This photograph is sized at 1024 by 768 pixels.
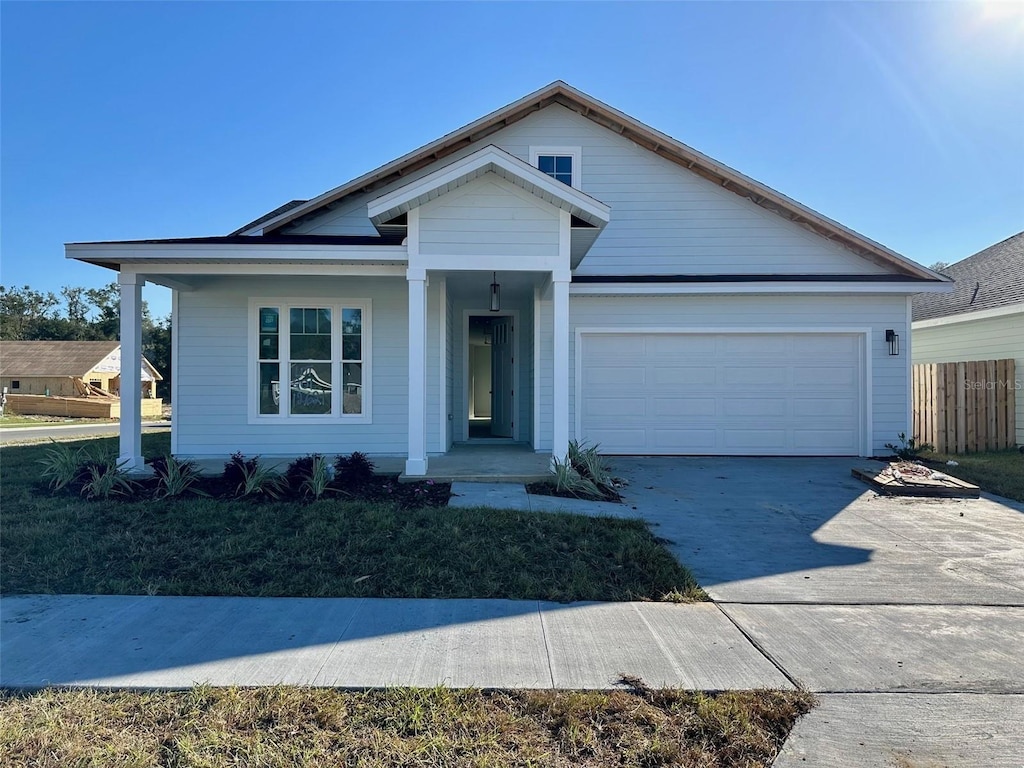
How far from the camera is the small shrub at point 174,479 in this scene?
24.5 feet

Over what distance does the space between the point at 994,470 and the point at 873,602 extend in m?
7.79

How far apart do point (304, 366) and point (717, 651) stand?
854cm

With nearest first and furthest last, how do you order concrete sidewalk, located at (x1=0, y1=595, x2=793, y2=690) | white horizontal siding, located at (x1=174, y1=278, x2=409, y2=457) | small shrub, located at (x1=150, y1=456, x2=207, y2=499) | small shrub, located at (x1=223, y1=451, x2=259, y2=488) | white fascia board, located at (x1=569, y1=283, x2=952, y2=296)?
concrete sidewalk, located at (x1=0, y1=595, x2=793, y2=690) < small shrub, located at (x1=150, y1=456, x2=207, y2=499) < small shrub, located at (x1=223, y1=451, x2=259, y2=488) < white horizontal siding, located at (x1=174, y1=278, x2=409, y2=457) < white fascia board, located at (x1=569, y1=283, x2=952, y2=296)

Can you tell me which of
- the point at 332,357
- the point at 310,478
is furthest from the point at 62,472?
the point at 332,357

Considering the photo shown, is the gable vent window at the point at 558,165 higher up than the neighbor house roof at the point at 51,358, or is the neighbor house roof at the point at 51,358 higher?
the gable vent window at the point at 558,165

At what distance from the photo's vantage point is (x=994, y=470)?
10.1 metres

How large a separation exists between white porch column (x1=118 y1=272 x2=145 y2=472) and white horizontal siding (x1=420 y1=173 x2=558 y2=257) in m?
4.34

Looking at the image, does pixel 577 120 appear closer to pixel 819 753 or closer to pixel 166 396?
pixel 819 753

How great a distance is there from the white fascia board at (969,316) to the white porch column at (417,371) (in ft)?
41.4

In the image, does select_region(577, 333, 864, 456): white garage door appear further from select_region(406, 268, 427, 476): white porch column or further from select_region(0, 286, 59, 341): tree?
select_region(0, 286, 59, 341): tree

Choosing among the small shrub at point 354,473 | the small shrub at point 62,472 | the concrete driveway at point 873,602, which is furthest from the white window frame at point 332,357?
the concrete driveway at point 873,602

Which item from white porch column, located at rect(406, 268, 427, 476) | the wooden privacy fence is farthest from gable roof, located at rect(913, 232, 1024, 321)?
white porch column, located at rect(406, 268, 427, 476)

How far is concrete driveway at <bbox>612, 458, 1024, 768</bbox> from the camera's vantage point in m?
2.84

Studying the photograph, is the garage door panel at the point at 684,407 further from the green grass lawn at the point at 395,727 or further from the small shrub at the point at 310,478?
the green grass lawn at the point at 395,727
